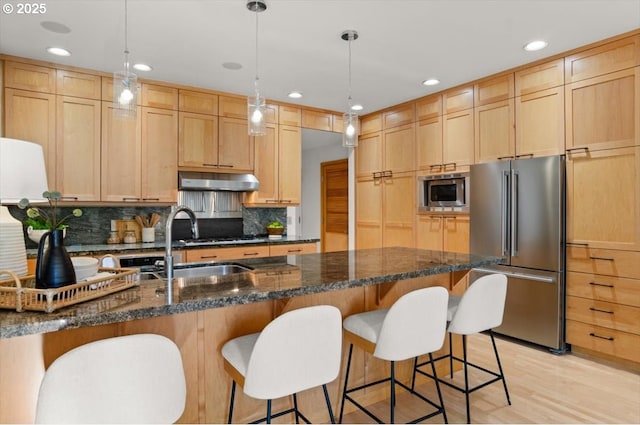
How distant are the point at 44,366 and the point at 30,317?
1.25 ft

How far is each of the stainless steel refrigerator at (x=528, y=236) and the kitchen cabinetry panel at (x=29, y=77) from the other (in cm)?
→ 403

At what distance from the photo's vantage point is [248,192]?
449cm

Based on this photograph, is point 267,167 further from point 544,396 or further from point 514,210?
point 544,396

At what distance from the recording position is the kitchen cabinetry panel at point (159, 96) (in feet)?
12.2

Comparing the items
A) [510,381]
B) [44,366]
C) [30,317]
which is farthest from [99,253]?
[510,381]

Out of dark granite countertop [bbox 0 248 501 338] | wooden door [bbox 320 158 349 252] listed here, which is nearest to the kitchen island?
dark granite countertop [bbox 0 248 501 338]

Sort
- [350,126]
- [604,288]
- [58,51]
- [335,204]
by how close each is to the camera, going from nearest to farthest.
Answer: [350,126] → [604,288] → [58,51] → [335,204]

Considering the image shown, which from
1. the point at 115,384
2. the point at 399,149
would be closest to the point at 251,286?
the point at 115,384

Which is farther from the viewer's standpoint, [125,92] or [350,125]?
[350,125]

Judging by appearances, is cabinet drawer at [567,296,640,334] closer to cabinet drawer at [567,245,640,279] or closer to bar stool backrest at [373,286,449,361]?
cabinet drawer at [567,245,640,279]

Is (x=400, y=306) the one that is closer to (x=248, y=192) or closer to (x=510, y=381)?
(x=510, y=381)

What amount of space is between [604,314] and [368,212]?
2822 millimetres

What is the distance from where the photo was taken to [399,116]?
463 cm

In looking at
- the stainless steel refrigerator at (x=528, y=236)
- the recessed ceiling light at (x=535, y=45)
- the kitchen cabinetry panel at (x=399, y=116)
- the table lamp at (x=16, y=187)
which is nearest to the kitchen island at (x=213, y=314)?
the table lamp at (x=16, y=187)
